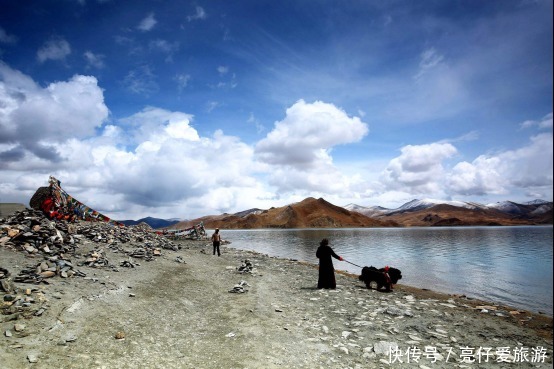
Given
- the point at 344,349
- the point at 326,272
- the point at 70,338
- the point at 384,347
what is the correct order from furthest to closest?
the point at 326,272 < the point at 384,347 < the point at 344,349 < the point at 70,338

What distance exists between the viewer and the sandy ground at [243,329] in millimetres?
6785

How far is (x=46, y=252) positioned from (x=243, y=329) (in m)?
10.0

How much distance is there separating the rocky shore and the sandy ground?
1.4 inches

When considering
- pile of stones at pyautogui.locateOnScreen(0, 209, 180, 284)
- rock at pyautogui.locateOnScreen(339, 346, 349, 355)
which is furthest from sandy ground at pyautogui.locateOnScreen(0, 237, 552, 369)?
pile of stones at pyautogui.locateOnScreen(0, 209, 180, 284)

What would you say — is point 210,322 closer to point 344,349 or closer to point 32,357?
point 344,349

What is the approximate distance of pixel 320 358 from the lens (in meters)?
7.29

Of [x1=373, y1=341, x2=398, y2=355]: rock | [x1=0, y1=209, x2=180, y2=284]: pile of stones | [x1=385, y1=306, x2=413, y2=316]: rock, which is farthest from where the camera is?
[x1=385, y1=306, x2=413, y2=316]: rock

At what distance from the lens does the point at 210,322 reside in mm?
9562

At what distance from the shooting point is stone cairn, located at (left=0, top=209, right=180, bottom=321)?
326 inches

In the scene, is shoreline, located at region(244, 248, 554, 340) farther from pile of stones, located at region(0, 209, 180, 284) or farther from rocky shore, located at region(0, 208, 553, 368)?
pile of stones, located at region(0, 209, 180, 284)

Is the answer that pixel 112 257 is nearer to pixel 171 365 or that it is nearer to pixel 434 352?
pixel 171 365

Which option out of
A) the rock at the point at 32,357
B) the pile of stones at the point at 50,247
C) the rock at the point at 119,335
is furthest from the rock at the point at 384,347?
the pile of stones at the point at 50,247

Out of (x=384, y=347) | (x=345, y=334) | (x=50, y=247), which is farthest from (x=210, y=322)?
(x=50, y=247)

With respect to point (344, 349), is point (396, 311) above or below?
below
